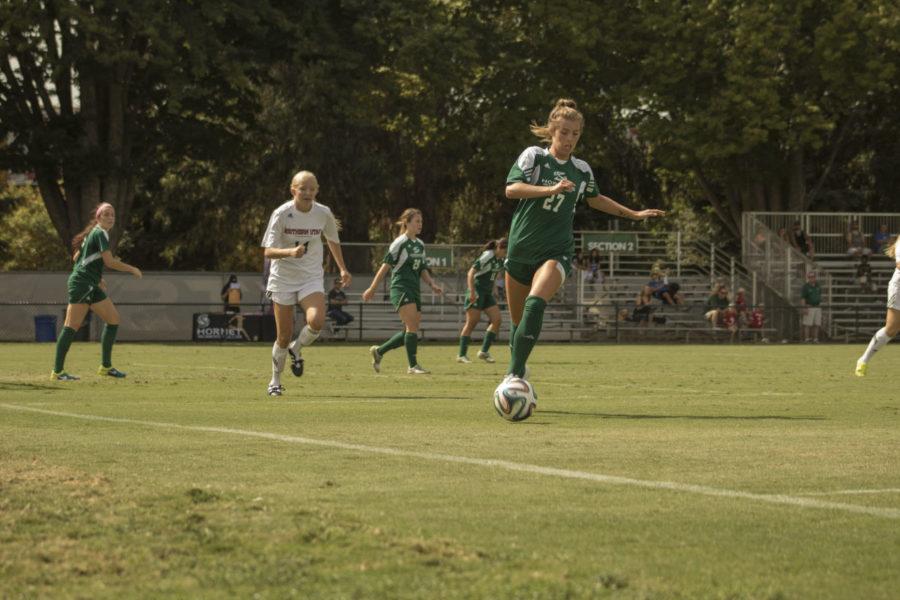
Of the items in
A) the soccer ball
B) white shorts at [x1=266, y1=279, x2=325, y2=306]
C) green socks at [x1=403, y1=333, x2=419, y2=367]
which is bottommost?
the soccer ball

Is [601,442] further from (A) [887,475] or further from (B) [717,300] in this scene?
(B) [717,300]

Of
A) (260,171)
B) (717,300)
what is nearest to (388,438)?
(717,300)

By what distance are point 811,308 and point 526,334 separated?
33653mm

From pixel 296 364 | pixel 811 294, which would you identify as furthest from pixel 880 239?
pixel 296 364

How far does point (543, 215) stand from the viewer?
12125 millimetres

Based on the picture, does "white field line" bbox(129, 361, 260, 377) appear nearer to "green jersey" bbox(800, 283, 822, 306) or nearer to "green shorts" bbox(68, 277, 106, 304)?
"green shorts" bbox(68, 277, 106, 304)

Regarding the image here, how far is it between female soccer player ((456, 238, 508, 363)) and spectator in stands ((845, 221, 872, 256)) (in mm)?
23466

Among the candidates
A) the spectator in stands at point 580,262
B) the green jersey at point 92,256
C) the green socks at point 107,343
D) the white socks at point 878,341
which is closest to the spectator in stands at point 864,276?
the spectator in stands at point 580,262

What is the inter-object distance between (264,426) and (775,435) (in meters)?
3.53

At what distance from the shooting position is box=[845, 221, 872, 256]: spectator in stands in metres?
47.5

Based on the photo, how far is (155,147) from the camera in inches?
1805

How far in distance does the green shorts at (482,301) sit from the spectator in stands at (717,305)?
17.6m

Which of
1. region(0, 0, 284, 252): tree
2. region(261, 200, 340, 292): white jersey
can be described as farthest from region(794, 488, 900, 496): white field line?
region(0, 0, 284, 252): tree

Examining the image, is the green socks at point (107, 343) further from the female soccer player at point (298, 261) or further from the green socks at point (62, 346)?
the female soccer player at point (298, 261)
